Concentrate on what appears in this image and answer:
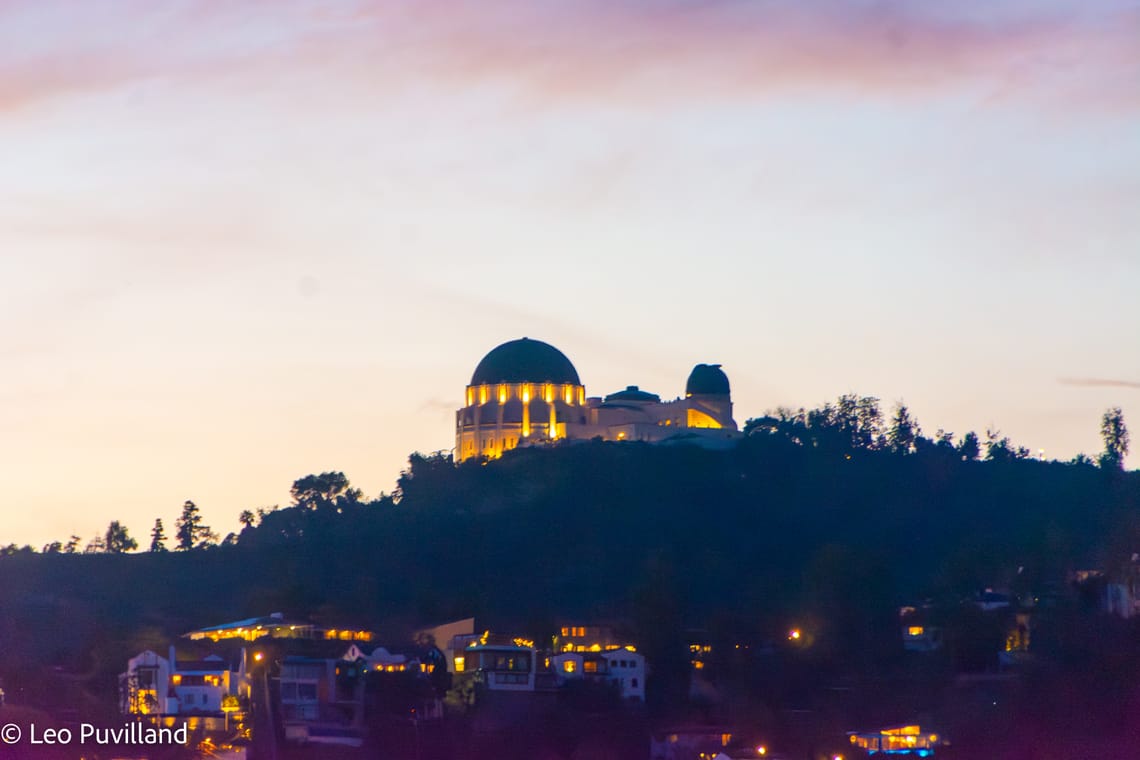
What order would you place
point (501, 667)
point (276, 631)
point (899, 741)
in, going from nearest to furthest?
point (899, 741), point (501, 667), point (276, 631)

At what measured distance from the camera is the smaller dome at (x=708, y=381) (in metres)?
124

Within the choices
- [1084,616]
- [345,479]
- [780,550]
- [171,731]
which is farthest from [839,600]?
[345,479]

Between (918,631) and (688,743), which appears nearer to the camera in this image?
(688,743)

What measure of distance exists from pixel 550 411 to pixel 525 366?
3.26m

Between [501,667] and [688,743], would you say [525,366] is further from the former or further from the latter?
[688,743]

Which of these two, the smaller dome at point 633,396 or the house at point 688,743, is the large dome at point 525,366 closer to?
the smaller dome at point 633,396

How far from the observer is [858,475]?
123m

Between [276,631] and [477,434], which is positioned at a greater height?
[477,434]

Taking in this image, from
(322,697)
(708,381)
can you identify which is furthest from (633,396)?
(322,697)

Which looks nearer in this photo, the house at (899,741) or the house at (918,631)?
the house at (899,741)

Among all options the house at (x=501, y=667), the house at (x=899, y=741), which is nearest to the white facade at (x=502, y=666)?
the house at (x=501, y=667)

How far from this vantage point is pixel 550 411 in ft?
394

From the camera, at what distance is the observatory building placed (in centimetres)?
11994

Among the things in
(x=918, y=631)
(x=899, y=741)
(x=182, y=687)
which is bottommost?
(x=899, y=741)
